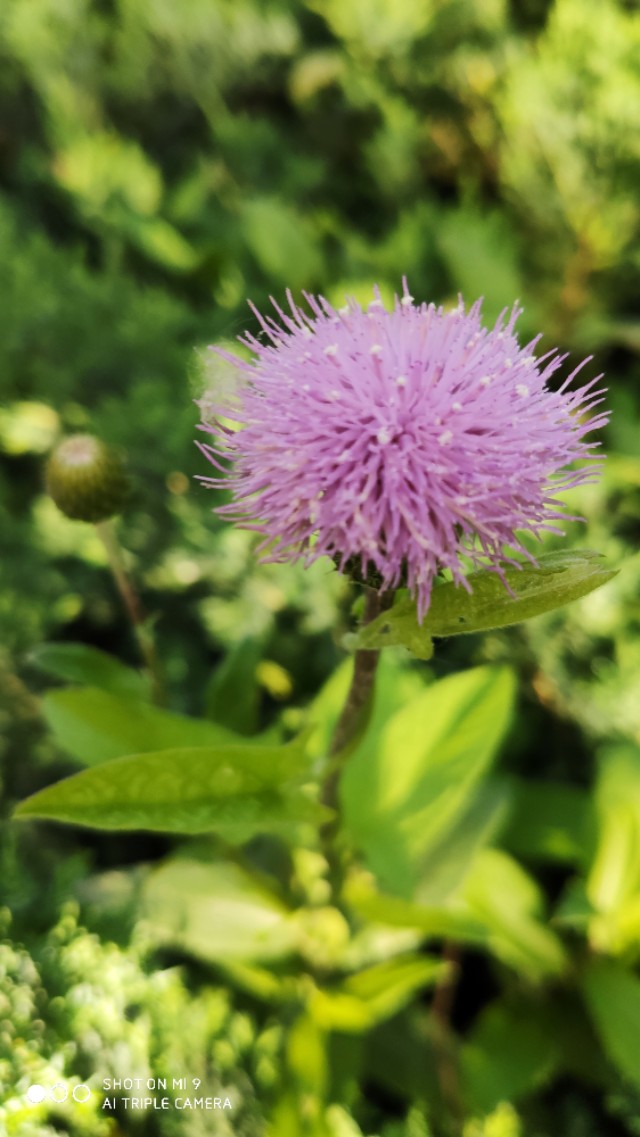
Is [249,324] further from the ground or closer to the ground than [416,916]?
further from the ground

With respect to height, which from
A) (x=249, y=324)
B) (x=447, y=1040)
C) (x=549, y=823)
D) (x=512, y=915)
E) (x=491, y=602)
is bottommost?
(x=447, y=1040)

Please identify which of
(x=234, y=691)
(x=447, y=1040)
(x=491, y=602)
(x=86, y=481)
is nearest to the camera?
(x=491, y=602)

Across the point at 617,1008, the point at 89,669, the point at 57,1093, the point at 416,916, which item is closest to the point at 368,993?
the point at 416,916

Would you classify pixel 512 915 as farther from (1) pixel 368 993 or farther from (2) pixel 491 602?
(2) pixel 491 602

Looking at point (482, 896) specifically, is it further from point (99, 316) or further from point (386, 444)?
point (99, 316)

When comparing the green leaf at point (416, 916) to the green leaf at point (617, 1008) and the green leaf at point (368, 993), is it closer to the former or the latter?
the green leaf at point (368, 993)

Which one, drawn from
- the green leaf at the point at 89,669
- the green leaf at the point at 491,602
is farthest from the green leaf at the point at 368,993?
the green leaf at the point at 491,602

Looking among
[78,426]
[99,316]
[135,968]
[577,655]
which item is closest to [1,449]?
[78,426]
